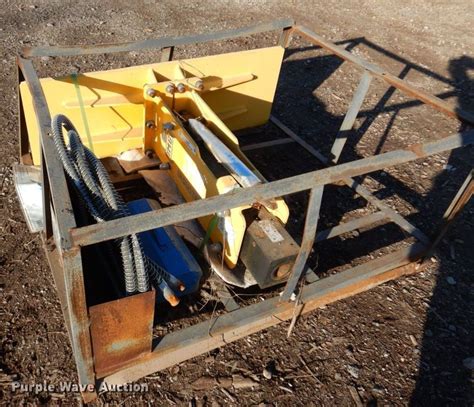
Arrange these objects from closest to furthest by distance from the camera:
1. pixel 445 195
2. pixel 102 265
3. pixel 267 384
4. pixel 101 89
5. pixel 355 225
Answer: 1. pixel 102 265
2. pixel 267 384
3. pixel 101 89
4. pixel 355 225
5. pixel 445 195

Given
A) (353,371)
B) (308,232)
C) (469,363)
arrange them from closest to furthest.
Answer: (308,232)
(353,371)
(469,363)

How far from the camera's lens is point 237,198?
78.1 inches

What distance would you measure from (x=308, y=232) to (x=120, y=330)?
1034 mm

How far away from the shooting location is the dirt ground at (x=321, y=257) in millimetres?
2713

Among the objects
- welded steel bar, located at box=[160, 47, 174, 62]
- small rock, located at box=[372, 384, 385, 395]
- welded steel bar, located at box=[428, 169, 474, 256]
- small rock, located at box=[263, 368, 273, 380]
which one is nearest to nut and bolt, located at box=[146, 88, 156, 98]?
welded steel bar, located at box=[160, 47, 174, 62]

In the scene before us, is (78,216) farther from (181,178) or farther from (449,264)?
(449,264)

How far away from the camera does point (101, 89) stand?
3.15 m

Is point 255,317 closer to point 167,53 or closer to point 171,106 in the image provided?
point 171,106

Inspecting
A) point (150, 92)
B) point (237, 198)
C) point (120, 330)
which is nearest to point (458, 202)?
point (237, 198)

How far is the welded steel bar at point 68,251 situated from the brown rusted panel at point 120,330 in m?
0.04

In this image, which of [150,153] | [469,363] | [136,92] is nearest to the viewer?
[469,363]

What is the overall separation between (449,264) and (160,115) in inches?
99.0

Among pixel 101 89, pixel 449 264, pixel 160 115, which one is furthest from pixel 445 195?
pixel 101 89

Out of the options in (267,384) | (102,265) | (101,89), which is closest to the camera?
(102,265)
